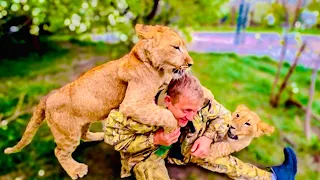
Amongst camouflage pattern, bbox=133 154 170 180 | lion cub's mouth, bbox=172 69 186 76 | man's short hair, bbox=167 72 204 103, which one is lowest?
camouflage pattern, bbox=133 154 170 180

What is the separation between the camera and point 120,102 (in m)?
1.43

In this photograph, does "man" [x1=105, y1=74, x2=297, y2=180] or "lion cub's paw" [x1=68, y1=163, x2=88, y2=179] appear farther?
"lion cub's paw" [x1=68, y1=163, x2=88, y2=179]

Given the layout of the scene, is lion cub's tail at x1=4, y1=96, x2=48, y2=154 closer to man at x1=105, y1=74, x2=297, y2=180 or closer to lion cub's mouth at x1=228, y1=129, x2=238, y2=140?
man at x1=105, y1=74, x2=297, y2=180

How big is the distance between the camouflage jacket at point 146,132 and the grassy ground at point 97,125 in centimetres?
32

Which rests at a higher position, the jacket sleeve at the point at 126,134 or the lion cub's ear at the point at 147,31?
the lion cub's ear at the point at 147,31

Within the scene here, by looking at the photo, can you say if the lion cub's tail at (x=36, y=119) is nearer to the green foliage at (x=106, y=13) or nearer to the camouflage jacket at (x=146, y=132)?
the camouflage jacket at (x=146, y=132)

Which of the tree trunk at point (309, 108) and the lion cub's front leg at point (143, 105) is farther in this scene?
the tree trunk at point (309, 108)

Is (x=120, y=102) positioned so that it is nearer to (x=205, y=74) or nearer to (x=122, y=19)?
(x=122, y=19)

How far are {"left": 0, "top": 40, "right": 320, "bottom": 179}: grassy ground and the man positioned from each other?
0.26 m

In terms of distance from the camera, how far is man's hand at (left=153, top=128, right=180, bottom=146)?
1.42m

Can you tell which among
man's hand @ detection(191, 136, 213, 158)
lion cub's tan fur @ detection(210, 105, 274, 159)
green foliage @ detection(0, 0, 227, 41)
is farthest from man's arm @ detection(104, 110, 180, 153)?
green foliage @ detection(0, 0, 227, 41)

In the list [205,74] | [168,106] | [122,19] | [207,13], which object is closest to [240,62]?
[205,74]

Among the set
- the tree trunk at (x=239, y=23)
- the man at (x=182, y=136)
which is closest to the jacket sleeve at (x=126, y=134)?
the man at (x=182, y=136)

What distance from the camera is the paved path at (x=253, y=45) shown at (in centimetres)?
345
